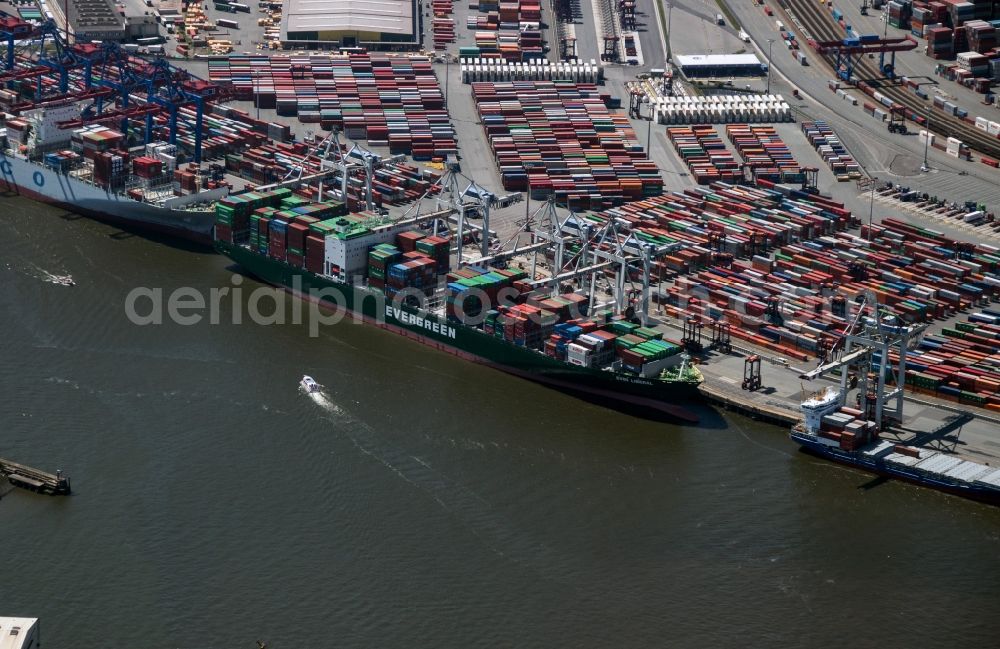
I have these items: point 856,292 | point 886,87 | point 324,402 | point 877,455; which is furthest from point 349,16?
point 877,455

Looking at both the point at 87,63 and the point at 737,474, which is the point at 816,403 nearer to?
the point at 737,474

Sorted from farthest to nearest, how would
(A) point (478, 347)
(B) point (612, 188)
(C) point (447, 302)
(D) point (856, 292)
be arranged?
(B) point (612, 188) → (D) point (856, 292) → (C) point (447, 302) → (A) point (478, 347)

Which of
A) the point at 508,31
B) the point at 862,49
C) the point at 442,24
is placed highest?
the point at 442,24

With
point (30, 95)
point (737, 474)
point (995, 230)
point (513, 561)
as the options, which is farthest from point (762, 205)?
point (30, 95)

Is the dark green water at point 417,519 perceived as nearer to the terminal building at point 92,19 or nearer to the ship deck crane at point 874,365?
the ship deck crane at point 874,365

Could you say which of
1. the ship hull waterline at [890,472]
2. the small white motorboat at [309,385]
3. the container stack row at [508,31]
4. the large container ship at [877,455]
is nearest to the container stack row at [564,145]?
the container stack row at [508,31]

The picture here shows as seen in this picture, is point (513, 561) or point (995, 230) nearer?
point (513, 561)

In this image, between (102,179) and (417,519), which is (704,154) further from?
(417,519)
